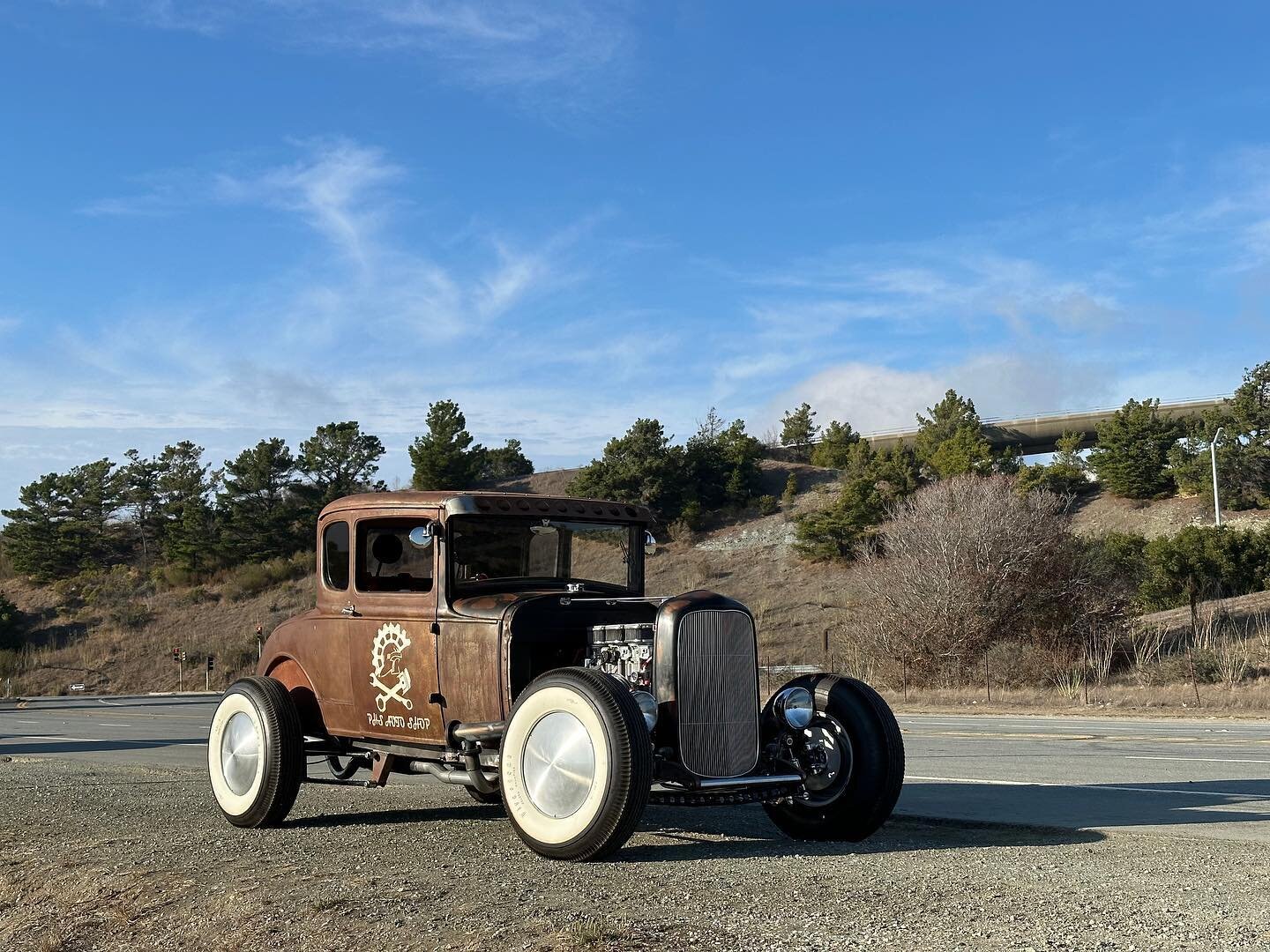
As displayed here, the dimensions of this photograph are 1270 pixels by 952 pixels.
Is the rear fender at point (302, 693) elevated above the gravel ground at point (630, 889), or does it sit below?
above

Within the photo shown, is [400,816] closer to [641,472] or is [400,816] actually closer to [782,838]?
[782,838]

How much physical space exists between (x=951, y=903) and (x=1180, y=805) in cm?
480

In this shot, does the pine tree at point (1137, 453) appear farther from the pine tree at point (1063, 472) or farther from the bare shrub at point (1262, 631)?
A: the bare shrub at point (1262, 631)

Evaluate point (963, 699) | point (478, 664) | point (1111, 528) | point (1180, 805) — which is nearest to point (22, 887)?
point (478, 664)

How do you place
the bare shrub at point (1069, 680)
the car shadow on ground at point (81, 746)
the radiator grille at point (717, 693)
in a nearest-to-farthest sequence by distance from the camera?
the radiator grille at point (717, 693)
the car shadow on ground at point (81, 746)
the bare shrub at point (1069, 680)

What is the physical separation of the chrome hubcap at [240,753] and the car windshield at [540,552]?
2.20 meters

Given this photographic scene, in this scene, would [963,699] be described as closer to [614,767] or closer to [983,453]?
[614,767]

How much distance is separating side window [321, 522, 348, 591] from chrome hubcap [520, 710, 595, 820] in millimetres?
2471

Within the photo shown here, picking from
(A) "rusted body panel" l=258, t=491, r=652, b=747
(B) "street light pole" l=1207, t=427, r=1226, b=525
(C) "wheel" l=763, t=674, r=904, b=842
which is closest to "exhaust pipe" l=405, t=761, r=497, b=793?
(A) "rusted body panel" l=258, t=491, r=652, b=747

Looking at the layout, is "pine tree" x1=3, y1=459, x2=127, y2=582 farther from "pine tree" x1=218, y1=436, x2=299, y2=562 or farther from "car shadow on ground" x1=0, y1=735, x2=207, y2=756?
"car shadow on ground" x1=0, y1=735, x2=207, y2=756

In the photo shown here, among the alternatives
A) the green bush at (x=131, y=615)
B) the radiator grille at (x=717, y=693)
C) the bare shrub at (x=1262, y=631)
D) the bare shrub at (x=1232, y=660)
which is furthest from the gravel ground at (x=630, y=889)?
the green bush at (x=131, y=615)

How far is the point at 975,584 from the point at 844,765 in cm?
2779

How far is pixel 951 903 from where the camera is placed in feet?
19.3

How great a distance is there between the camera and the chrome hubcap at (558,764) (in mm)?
6898
